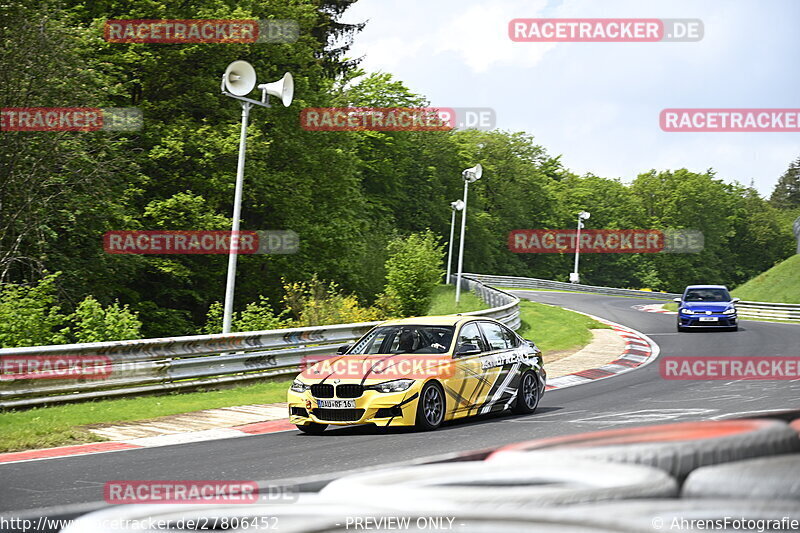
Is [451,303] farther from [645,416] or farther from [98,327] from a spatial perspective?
[645,416]

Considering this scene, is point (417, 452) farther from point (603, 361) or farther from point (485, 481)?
point (603, 361)

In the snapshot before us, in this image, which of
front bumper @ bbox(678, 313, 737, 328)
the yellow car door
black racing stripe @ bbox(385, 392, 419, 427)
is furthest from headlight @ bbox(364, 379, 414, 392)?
front bumper @ bbox(678, 313, 737, 328)

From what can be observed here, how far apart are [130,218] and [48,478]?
23.6 m

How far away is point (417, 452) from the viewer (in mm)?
9641

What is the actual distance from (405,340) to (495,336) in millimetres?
1494

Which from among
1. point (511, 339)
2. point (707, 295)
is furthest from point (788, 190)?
point (511, 339)

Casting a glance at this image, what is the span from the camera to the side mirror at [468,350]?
1226cm

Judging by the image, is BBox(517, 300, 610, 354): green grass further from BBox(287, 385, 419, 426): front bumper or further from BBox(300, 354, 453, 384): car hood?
BBox(287, 385, 419, 426): front bumper

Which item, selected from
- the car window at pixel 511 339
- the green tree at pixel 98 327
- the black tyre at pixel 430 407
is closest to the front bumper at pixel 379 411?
the black tyre at pixel 430 407

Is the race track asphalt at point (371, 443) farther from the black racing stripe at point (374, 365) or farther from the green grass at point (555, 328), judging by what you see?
the green grass at point (555, 328)

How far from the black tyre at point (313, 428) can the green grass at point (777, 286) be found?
152 feet

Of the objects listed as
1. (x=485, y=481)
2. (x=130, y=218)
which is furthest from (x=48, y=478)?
(x=130, y=218)

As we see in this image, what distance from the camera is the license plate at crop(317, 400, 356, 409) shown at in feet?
37.0

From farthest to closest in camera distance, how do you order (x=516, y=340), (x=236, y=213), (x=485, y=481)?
1. (x=236, y=213)
2. (x=516, y=340)
3. (x=485, y=481)
